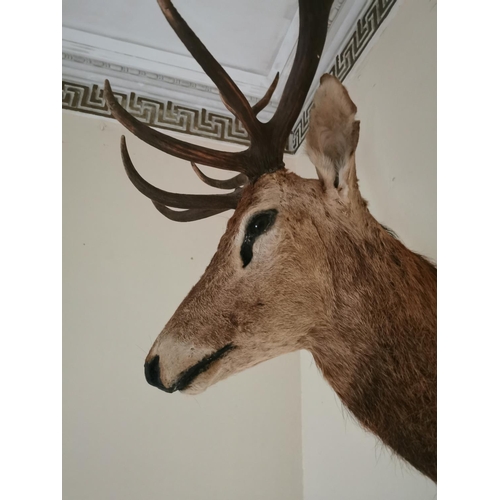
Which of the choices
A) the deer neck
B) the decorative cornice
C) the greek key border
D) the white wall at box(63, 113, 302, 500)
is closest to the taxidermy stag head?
the deer neck

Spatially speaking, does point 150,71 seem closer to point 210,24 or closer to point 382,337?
point 210,24

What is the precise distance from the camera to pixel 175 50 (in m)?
1.28

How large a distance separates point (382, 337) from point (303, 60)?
1.67 feet

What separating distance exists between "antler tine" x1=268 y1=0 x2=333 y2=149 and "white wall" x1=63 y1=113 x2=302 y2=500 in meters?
0.53

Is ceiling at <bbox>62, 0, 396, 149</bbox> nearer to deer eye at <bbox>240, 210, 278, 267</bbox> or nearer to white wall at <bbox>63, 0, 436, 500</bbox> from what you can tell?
white wall at <bbox>63, 0, 436, 500</bbox>

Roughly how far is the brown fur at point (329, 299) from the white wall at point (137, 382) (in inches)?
17.0

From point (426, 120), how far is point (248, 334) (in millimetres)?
494

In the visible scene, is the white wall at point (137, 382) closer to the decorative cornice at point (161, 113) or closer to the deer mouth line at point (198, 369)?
the decorative cornice at point (161, 113)

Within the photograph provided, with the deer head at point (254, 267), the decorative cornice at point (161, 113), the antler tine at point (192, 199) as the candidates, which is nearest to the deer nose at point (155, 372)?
the deer head at point (254, 267)

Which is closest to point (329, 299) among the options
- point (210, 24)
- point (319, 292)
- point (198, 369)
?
point (319, 292)

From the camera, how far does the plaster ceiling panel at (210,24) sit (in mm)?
1141

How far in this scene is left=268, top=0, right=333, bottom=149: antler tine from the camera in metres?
0.72

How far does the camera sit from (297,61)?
→ 75 cm
